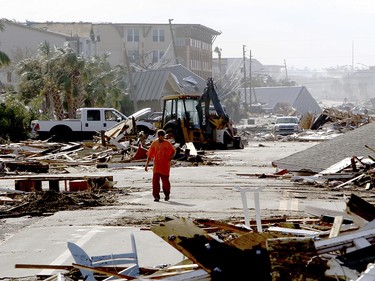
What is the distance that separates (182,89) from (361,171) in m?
64.8

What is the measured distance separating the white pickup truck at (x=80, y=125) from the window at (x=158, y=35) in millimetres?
73647

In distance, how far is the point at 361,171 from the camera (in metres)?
25.9

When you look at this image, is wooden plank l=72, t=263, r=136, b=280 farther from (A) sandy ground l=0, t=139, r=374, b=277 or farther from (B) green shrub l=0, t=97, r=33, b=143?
(B) green shrub l=0, t=97, r=33, b=143

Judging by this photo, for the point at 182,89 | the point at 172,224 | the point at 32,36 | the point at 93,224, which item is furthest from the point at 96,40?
the point at 172,224

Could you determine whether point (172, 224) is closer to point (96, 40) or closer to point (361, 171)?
point (361, 171)

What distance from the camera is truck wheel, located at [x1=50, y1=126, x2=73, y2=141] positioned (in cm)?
5156

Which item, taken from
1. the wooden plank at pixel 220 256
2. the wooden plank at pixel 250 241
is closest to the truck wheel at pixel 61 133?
the wooden plank at pixel 220 256

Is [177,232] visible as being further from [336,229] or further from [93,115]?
[93,115]

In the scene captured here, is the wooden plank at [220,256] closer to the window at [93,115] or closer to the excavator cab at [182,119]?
the excavator cab at [182,119]

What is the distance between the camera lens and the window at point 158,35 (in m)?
126

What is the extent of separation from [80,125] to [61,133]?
51.8 inches

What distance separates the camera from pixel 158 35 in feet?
416

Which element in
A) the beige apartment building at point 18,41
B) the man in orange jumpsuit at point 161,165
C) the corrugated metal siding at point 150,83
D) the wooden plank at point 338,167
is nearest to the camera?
the man in orange jumpsuit at point 161,165

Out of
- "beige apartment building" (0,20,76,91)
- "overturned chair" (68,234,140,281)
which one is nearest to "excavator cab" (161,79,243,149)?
"overturned chair" (68,234,140,281)
